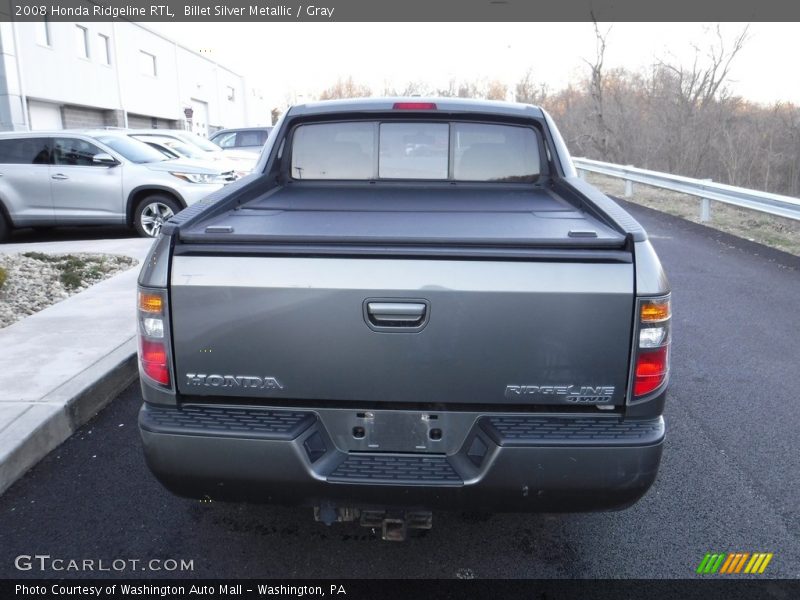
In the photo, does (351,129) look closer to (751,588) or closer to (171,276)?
(171,276)

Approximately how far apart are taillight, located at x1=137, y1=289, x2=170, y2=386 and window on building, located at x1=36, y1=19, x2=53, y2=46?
88.6 feet

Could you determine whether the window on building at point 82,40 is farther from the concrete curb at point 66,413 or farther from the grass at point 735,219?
the concrete curb at point 66,413

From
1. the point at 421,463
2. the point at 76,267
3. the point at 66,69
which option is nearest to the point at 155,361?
the point at 421,463

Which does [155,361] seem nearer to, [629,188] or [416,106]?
[416,106]

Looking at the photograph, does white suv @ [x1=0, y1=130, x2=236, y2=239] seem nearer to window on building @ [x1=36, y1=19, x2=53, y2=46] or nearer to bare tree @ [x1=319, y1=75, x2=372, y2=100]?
window on building @ [x1=36, y1=19, x2=53, y2=46]

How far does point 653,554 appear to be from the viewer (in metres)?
2.97

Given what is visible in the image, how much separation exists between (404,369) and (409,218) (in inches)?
40.2

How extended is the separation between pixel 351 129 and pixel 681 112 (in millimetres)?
26376

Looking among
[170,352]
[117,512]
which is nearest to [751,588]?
[170,352]

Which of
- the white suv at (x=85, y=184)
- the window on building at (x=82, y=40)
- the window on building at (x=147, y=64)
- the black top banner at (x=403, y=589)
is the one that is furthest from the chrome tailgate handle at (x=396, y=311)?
the window on building at (x=147, y=64)

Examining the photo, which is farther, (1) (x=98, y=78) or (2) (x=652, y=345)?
(1) (x=98, y=78)

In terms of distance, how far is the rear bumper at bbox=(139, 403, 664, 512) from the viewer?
240cm

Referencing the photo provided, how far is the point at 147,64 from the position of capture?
1387 inches

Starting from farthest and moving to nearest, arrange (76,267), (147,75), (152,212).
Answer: (147,75) → (152,212) → (76,267)
